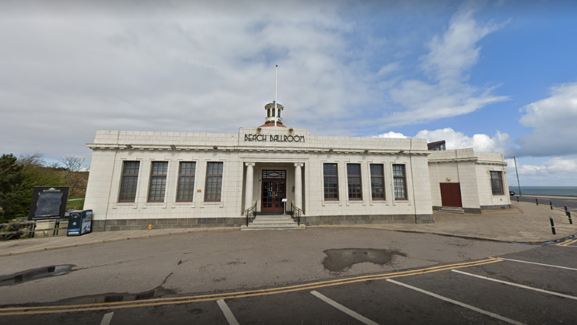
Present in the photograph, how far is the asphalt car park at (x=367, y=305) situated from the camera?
13.4 ft

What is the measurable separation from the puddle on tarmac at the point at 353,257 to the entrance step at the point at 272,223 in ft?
18.0

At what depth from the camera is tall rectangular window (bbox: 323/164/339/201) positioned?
16.0m

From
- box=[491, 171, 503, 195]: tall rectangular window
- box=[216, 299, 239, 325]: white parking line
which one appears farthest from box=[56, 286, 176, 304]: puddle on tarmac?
box=[491, 171, 503, 195]: tall rectangular window

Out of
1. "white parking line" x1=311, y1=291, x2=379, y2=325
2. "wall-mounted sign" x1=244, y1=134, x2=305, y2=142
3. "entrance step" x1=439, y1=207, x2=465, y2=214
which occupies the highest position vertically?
"wall-mounted sign" x1=244, y1=134, x2=305, y2=142

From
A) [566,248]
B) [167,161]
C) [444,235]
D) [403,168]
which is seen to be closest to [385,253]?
[444,235]

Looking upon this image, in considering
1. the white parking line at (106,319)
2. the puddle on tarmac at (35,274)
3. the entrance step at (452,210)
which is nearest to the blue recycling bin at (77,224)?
the puddle on tarmac at (35,274)

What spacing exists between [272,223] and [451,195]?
21013mm

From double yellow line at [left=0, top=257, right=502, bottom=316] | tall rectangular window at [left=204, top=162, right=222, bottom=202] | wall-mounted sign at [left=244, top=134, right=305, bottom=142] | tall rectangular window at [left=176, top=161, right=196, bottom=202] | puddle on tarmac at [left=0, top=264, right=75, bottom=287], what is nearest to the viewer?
double yellow line at [left=0, top=257, right=502, bottom=316]

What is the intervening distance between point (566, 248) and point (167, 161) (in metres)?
22.8

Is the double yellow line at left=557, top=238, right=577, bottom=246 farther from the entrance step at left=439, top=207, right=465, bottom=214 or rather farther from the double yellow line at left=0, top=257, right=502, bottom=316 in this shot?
the entrance step at left=439, top=207, right=465, bottom=214

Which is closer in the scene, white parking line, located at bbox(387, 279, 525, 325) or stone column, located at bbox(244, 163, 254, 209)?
white parking line, located at bbox(387, 279, 525, 325)

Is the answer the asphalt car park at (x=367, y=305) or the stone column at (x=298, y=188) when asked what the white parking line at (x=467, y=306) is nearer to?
the asphalt car park at (x=367, y=305)

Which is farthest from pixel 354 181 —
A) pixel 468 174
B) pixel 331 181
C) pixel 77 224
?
pixel 77 224

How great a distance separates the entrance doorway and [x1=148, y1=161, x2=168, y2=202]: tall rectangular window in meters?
7.62
